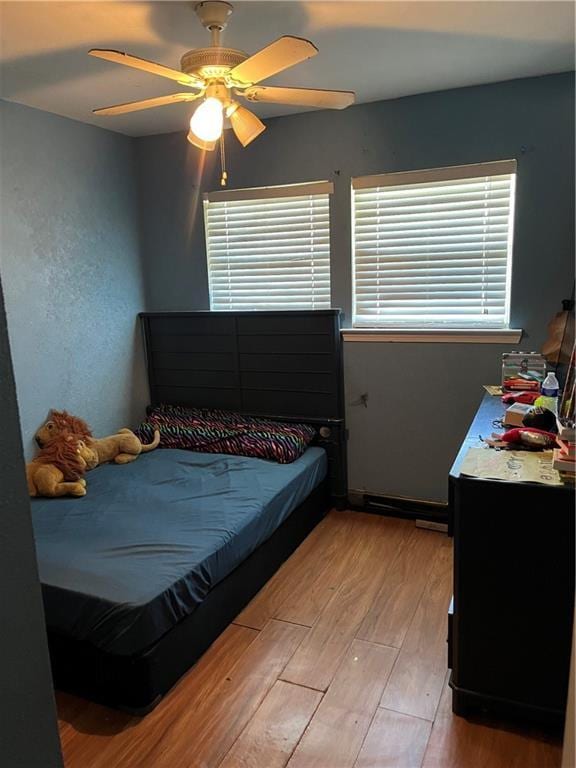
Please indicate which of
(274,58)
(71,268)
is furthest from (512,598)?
(71,268)

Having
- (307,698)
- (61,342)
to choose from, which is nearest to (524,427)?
Result: (307,698)

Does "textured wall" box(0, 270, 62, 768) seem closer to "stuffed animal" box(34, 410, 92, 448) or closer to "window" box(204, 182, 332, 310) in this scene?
"stuffed animal" box(34, 410, 92, 448)

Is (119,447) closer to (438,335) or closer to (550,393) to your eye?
(438,335)

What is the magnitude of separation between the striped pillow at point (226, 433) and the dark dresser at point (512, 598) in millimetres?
1507

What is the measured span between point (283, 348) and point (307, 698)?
2085 mm

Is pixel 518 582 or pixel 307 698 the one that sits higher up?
pixel 518 582

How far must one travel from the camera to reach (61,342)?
3.27 metres

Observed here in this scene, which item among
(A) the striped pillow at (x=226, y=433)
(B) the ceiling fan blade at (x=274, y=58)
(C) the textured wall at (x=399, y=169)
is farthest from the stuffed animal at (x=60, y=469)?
(B) the ceiling fan blade at (x=274, y=58)

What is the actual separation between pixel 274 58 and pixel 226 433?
2.27 metres

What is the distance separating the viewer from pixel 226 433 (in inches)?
138

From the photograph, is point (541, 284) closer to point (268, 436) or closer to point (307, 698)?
point (268, 436)

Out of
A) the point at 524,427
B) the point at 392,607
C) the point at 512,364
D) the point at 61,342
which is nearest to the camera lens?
the point at 524,427

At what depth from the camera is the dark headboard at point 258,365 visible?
11.5ft

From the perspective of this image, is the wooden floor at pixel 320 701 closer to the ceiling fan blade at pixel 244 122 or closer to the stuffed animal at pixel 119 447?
the stuffed animal at pixel 119 447
